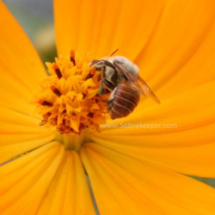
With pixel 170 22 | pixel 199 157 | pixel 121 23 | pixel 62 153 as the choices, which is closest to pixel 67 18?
pixel 121 23

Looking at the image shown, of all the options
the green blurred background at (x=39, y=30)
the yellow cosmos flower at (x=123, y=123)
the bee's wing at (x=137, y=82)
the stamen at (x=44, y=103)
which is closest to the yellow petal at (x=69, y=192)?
the yellow cosmos flower at (x=123, y=123)

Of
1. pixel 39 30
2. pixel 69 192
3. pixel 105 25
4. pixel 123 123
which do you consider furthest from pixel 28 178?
pixel 39 30

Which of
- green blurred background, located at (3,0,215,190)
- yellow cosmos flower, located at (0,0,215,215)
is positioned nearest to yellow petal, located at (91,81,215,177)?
yellow cosmos flower, located at (0,0,215,215)

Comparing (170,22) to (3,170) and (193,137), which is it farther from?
(3,170)

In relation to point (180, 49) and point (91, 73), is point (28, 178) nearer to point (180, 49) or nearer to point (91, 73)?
point (91, 73)

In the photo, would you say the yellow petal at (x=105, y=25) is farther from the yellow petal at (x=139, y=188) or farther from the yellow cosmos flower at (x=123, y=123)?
the yellow petal at (x=139, y=188)

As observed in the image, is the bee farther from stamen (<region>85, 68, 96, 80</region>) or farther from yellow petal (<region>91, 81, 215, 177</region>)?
yellow petal (<region>91, 81, 215, 177</region>)

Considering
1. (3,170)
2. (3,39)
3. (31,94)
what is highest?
(3,39)
